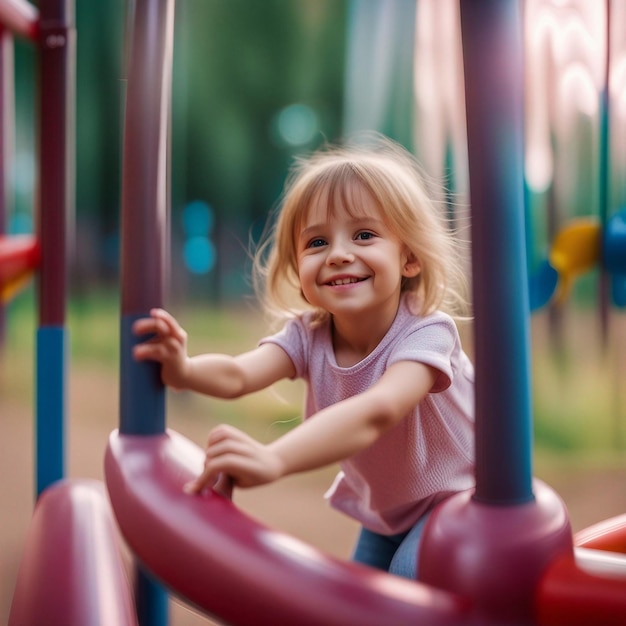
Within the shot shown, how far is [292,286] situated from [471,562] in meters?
0.41

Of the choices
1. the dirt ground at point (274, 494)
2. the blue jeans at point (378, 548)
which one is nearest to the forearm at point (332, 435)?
the blue jeans at point (378, 548)

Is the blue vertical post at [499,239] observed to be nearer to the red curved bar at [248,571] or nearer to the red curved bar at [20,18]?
the red curved bar at [248,571]

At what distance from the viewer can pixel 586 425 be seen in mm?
2672

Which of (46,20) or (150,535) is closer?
(150,535)

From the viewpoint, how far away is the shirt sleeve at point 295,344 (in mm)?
684

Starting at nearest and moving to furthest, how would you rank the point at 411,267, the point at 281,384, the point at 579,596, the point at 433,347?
the point at 579,596 < the point at 433,347 < the point at 411,267 < the point at 281,384

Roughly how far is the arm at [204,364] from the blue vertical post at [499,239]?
257mm

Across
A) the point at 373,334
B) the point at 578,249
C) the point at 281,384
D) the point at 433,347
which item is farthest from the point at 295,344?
the point at 281,384

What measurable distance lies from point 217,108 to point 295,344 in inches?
193

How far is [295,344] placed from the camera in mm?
687

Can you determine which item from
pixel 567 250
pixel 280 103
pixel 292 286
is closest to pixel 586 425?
pixel 567 250

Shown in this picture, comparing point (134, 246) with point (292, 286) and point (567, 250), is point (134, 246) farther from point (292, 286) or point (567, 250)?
point (567, 250)

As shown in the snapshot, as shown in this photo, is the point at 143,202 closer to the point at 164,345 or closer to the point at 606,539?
the point at 164,345

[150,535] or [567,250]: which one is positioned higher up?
[567,250]
